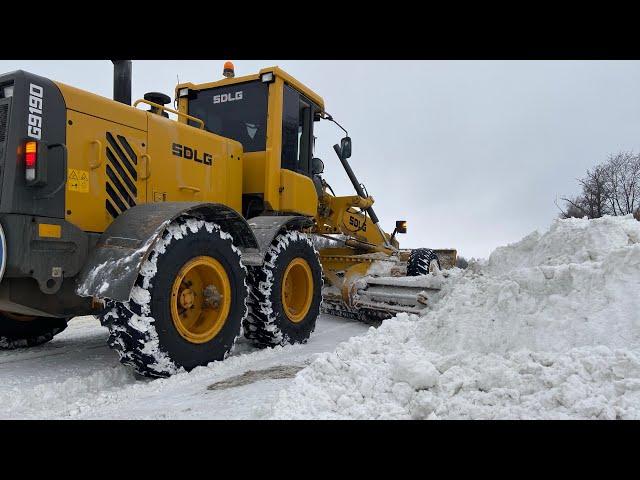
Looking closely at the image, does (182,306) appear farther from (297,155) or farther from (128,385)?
(297,155)

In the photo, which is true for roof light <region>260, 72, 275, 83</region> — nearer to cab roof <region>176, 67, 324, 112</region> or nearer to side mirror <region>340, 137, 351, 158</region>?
cab roof <region>176, 67, 324, 112</region>

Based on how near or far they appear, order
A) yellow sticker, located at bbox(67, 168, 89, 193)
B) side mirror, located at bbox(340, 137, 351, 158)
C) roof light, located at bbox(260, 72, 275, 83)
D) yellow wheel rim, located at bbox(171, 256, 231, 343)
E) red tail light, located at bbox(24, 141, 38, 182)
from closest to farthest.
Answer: red tail light, located at bbox(24, 141, 38, 182), yellow sticker, located at bbox(67, 168, 89, 193), yellow wheel rim, located at bbox(171, 256, 231, 343), roof light, located at bbox(260, 72, 275, 83), side mirror, located at bbox(340, 137, 351, 158)

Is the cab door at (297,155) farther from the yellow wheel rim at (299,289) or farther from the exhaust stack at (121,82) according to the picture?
the exhaust stack at (121,82)

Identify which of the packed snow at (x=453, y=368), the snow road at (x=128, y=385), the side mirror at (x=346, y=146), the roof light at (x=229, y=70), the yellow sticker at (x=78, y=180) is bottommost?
the snow road at (x=128, y=385)

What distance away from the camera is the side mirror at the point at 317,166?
6414 mm

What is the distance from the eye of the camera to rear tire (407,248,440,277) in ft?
24.5

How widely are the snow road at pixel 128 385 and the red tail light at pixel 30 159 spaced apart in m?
1.46

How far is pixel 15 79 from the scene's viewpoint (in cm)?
326

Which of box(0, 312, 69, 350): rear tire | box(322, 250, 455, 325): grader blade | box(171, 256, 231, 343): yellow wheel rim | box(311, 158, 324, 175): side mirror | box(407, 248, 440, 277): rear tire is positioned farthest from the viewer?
box(407, 248, 440, 277): rear tire

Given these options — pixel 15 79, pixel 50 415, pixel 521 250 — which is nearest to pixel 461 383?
pixel 50 415

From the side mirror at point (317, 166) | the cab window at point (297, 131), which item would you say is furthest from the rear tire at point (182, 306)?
the side mirror at point (317, 166)

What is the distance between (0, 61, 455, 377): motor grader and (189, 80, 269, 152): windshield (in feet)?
0.04

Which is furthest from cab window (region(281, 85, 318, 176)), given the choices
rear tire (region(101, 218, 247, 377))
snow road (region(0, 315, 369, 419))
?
snow road (region(0, 315, 369, 419))

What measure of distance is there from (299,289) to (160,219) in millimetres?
2205
